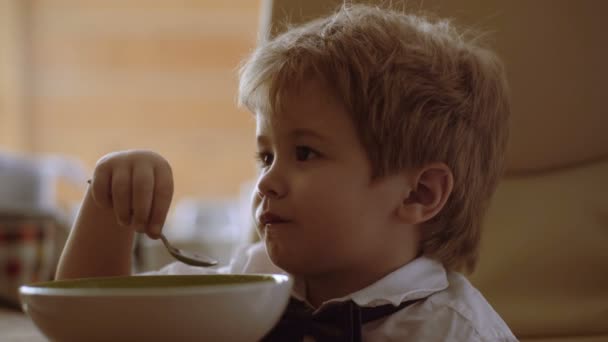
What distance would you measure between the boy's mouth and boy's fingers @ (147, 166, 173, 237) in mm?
98

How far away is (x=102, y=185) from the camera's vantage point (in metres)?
0.76

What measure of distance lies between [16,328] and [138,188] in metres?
0.52

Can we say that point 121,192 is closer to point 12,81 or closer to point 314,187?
point 314,187

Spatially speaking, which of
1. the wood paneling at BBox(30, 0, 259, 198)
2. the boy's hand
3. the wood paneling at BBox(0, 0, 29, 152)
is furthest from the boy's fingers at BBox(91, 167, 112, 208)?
the wood paneling at BBox(0, 0, 29, 152)

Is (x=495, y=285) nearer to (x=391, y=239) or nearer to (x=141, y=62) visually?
(x=391, y=239)

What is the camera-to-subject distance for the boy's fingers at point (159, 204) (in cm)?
75

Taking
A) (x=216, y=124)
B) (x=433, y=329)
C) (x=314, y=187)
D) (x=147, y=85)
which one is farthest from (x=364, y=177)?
(x=147, y=85)

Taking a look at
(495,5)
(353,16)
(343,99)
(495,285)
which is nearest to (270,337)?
(343,99)

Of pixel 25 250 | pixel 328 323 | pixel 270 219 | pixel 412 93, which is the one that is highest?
pixel 412 93

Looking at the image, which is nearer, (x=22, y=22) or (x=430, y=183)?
(x=430, y=183)

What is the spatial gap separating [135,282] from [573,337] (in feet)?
2.36

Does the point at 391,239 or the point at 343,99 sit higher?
the point at 343,99

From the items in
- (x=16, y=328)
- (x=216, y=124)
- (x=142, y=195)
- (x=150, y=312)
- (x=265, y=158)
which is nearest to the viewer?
(x=150, y=312)

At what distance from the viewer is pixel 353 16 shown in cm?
87
